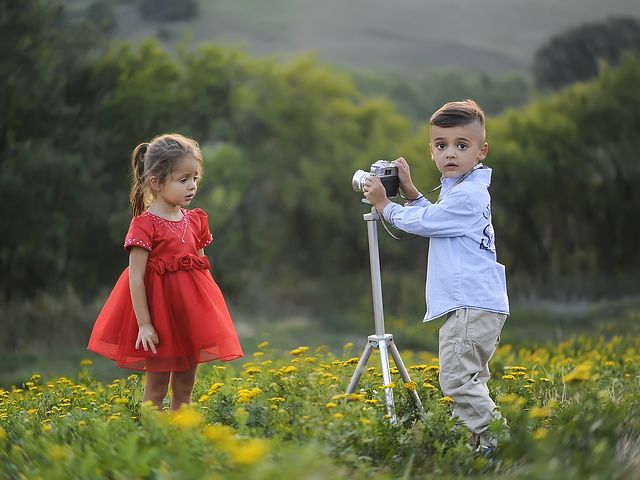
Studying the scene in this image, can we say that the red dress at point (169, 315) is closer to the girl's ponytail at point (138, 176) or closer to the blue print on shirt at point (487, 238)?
the girl's ponytail at point (138, 176)

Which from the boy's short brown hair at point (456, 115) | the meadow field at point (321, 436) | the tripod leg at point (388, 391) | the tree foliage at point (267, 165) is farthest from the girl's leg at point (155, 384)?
the tree foliage at point (267, 165)

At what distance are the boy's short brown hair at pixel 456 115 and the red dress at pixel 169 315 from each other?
1.35 meters

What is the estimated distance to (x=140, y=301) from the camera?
14.1 feet

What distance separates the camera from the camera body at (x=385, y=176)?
4.16m

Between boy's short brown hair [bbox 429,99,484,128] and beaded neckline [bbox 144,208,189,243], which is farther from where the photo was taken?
beaded neckline [bbox 144,208,189,243]

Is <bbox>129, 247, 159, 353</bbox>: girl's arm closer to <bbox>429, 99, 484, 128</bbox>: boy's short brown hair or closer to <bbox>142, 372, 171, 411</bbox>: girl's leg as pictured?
<bbox>142, 372, 171, 411</bbox>: girl's leg

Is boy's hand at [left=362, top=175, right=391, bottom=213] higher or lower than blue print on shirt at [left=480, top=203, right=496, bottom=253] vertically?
higher

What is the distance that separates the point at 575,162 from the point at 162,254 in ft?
36.3

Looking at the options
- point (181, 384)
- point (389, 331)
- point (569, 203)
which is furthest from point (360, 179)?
point (569, 203)

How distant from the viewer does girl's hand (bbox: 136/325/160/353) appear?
427cm

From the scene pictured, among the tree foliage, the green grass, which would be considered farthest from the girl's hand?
the tree foliage

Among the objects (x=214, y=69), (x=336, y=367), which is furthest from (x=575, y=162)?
(x=336, y=367)

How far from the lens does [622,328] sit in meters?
10.4

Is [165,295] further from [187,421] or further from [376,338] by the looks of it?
[187,421]
